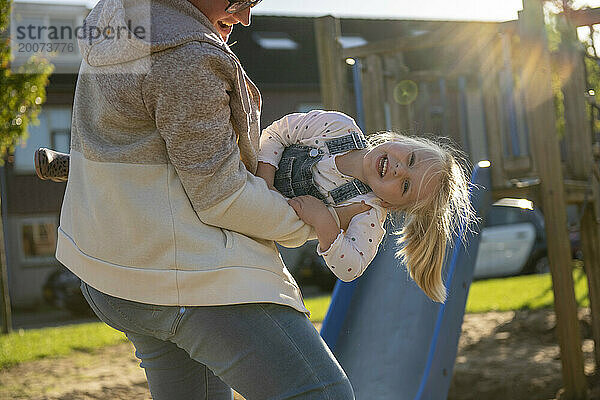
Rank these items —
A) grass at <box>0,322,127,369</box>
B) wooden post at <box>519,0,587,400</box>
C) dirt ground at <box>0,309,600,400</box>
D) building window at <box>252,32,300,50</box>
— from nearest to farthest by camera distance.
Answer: wooden post at <box>519,0,587,400</box> < dirt ground at <box>0,309,600,400</box> < grass at <box>0,322,127,369</box> < building window at <box>252,32,300,50</box>

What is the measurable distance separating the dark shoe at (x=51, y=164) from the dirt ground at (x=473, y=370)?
3165 millimetres

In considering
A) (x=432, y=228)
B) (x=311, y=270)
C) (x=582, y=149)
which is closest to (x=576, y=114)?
(x=582, y=149)

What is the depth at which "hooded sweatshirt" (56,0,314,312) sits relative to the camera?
1.39 metres

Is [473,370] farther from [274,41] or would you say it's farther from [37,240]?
[274,41]

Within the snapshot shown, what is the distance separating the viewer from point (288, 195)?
177 centimetres

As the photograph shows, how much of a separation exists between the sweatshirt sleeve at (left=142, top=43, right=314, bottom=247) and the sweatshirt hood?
3 cm

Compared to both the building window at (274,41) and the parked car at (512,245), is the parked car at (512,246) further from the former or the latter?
the building window at (274,41)

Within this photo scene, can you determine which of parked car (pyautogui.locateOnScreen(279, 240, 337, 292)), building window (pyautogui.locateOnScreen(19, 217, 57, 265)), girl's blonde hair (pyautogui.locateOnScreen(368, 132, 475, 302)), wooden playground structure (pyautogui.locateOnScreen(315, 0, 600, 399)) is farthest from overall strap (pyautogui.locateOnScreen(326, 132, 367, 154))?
building window (pyautogui.locateOnScreen(19, 217, 57, 265))

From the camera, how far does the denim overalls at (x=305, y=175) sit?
1781 mm

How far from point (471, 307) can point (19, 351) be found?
5343mm

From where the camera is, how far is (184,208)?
1.45m

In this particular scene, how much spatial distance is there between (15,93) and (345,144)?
6.87 metres

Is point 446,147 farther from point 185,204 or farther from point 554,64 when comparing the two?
point 554,64

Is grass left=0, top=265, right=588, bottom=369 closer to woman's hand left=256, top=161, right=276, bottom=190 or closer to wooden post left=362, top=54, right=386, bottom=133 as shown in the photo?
wooden post left=362, top=54, right=386, bottom=133
